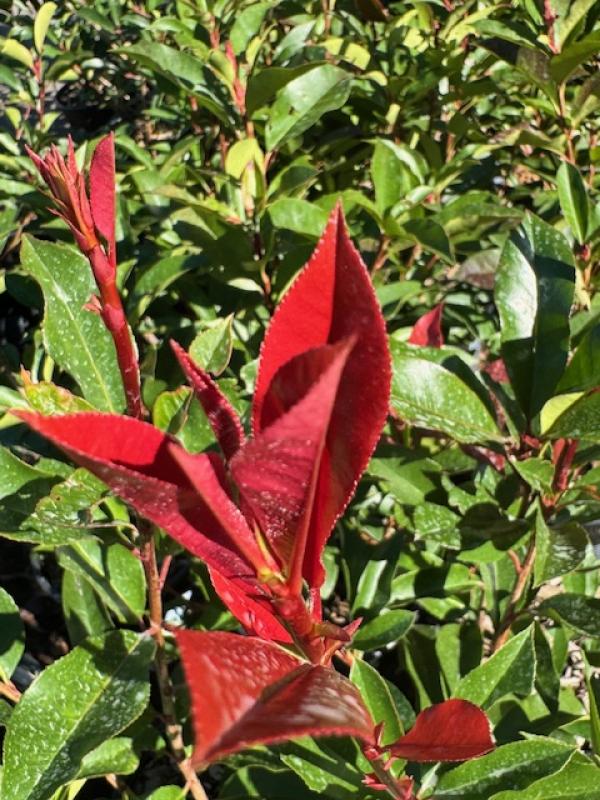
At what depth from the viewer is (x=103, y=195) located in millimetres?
768

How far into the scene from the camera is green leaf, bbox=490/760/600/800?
1.09m

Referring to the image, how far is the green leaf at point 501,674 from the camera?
1.25m

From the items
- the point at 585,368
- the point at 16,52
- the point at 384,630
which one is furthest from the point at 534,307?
the point at 16,52

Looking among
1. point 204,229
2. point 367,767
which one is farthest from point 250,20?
point 367,767

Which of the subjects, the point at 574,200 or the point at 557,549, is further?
the point at 574,200

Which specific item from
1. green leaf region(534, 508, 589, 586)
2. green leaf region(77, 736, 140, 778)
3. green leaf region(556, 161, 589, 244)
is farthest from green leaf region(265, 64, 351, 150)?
green leaf region(77, 736, 140, 778)

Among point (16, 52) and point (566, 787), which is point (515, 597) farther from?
point (16, 52)

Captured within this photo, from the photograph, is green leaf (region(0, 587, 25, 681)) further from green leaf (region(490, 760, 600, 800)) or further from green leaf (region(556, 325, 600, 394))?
green leaf (region(556, 325, 600, 394))

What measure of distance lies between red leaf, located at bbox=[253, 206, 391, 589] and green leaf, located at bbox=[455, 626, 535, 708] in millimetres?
775

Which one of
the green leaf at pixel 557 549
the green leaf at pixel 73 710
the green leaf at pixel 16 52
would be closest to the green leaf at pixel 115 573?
the green leaf at pixel 73 710

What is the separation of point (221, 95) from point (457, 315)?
30.7 inches

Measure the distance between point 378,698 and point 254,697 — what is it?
27.3 inches

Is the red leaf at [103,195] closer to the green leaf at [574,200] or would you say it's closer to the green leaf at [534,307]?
the green leaf at [534,307]

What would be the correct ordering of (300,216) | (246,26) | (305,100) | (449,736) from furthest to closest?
(246,26), (305,100), (300,216), (449,736)
